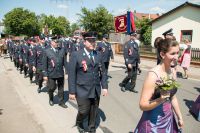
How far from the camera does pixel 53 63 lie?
7.31m

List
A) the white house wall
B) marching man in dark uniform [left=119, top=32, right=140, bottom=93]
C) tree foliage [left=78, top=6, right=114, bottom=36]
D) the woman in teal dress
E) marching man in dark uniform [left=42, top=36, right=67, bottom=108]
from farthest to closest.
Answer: tree foliage [left=78, top=6, right=114, bottom=36]
the white house wall
marching man in dark uniform [left=119, top=32, right=140, bottom=93]
marching man in dark uniform [left=42, top=36, right=67, bottom=108]
the woman in teal dress

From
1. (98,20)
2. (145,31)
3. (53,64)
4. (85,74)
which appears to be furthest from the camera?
(98,20)

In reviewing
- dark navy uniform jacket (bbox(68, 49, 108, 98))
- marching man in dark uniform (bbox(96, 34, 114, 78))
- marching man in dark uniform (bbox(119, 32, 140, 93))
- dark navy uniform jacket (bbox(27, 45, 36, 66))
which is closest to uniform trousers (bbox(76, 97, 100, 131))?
dark navy uniform jacket (bbox(68, 49, 108, 98))

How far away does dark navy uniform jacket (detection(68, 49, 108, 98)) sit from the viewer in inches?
198

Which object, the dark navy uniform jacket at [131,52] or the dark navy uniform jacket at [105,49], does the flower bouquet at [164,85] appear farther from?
the dark navy uniform jacket at [105,49]

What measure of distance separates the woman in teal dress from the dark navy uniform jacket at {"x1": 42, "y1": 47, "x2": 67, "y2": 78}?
4.36 metres

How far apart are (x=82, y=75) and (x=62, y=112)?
2298 millimetres

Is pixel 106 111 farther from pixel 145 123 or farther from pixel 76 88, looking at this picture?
pixel 145 123

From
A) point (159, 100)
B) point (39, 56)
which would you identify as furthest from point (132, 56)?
point (159, 100)

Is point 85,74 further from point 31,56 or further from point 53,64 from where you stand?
point 31,56

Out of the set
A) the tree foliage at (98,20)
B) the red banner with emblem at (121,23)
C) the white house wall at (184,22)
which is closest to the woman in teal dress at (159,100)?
the red banner with emblem at (121,23)

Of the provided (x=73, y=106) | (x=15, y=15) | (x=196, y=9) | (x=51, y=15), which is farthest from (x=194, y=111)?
(x=51, y=15)

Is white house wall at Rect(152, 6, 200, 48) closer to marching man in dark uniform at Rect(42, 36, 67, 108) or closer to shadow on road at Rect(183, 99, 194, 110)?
shadow on road at Rect(183, 99, 194, 110)

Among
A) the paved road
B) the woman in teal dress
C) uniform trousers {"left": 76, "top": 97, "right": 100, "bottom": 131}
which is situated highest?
the woman in teal dress
